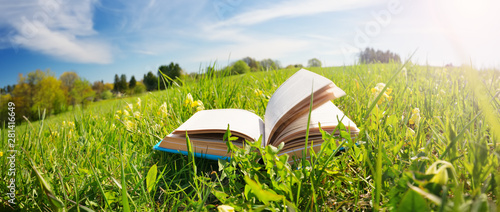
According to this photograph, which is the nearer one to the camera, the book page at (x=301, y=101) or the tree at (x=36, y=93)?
the book page at (x=301, y=101)

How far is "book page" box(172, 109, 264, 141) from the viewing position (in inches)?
53.1

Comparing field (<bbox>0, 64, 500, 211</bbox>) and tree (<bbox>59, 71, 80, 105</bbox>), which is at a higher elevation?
tree (<bbox>59, 71, 80, 105</bbox>)

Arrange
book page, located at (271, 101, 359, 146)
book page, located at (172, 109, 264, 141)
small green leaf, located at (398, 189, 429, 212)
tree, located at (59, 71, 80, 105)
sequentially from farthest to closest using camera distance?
tree, located at (59, 71, 80, 105) < book page, located at (172, 109, 264, 141) < book page, located at (271, 101, 359, 146) < small green leaf, located at (398, 189, 429, 212)

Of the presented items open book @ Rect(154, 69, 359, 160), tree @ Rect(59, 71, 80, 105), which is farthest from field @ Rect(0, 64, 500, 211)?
tree @ Rect(59, 71, 80, 105)

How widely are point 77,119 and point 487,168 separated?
10.3 feet

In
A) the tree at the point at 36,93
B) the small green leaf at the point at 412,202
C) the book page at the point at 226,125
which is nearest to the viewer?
the small green leaf at the point at 412,202

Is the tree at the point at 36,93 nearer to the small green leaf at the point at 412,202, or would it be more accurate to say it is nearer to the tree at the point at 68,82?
the tree at the point at 68,82

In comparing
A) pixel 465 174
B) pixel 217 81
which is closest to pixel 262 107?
pixel 217 81

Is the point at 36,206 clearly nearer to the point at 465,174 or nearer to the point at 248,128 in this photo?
the point at 248,128

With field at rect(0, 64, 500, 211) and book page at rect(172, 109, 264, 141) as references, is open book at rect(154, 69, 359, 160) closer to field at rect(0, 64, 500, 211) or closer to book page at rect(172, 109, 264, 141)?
book page at rect(172, 109, 264, 141)

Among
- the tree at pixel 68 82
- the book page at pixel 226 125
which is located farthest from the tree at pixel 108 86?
the book page at pixel 226 125

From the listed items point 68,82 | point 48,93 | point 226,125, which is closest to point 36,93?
point 48,93

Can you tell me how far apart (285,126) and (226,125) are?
34 centimetres

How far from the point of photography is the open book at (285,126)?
4.04ft
